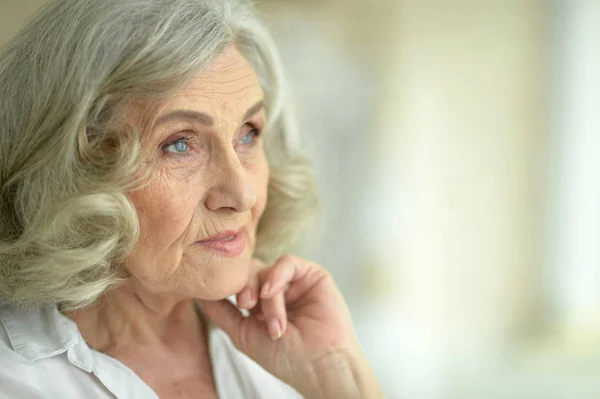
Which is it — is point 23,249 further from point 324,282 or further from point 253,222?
point 324,282

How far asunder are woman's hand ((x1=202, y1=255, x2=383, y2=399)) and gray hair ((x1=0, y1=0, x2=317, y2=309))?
0.98ft

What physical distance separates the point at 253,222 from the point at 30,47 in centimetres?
52

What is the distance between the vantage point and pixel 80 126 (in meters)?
1.00

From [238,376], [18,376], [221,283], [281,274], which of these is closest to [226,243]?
[221,283]

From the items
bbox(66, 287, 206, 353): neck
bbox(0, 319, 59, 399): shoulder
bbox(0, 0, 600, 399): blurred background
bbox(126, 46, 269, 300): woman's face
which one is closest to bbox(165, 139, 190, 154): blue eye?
bbox(126, 46, 269, 300): woman's face

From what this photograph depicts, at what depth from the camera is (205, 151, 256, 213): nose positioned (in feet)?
3.57

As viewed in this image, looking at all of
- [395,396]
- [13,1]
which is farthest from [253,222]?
[395,396]

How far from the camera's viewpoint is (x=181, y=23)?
1.02m

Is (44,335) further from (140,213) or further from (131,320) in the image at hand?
(140,213)

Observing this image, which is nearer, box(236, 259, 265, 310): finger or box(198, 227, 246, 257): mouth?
box(198, 227, 246, 257): mouth

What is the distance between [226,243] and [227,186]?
0.38 ft

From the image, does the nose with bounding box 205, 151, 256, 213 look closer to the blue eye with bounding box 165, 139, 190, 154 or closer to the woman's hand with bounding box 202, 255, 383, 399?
the blue eye with bounding box 165, 139, 190, 154

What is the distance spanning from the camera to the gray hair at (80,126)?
0.99m

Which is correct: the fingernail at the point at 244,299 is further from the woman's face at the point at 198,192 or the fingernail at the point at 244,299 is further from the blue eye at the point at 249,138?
the blue eye at the point at 249,138
